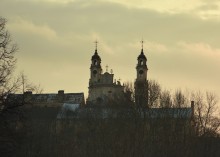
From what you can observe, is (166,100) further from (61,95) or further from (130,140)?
(61,95)

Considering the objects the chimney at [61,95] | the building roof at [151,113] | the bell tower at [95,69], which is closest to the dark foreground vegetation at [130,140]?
the building roof at [151,113]

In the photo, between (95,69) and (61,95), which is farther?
(95,69)

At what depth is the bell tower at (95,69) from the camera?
492ft

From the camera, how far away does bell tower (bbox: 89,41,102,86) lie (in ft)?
492

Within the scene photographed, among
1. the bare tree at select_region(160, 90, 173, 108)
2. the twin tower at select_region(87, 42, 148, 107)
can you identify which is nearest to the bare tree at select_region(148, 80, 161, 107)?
the bare tree at select_region(160, 90, 173, 108)

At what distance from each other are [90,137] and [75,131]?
8.79m

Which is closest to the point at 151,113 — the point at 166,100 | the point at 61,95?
Answer: the point at 166,100

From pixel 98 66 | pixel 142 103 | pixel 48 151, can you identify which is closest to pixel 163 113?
pixel 142 103

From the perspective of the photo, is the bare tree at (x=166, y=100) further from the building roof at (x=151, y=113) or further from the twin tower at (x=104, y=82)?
the twin tower at (x=104, y=82)

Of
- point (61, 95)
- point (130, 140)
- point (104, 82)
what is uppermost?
point (104, 82)

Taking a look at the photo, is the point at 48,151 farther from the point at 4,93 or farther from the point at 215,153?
the point at 4,93

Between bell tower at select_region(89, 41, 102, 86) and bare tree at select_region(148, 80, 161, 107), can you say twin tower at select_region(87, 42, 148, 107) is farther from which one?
bare tree at select_region(148, 80, 161, 107)

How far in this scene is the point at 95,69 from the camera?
153 m

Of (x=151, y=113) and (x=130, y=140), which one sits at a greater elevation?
(x=151, y=113)
